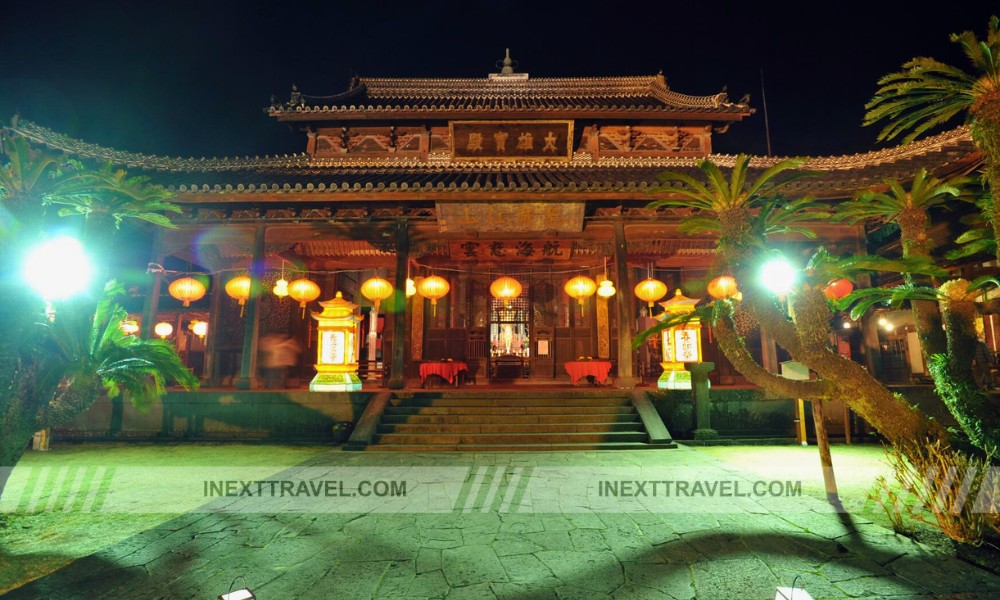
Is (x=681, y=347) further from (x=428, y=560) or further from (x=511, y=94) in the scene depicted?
(x=511, y=94)

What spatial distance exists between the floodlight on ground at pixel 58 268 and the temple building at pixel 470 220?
5930 millimetres

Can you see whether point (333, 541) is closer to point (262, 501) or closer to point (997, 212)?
point (262, 501)

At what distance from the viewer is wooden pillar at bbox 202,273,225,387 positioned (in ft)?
43.2

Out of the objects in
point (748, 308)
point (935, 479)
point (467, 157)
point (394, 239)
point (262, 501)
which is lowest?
point (262, 501)

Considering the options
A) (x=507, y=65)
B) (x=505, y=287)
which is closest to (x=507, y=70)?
(x=507, y=65)

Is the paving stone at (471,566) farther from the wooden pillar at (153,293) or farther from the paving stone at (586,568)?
the wooden pillar at (153,293)

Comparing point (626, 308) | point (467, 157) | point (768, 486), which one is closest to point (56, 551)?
point (768, 486)

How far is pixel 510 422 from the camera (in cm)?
862

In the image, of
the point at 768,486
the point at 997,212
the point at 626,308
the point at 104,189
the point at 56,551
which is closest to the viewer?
the point at 56,551

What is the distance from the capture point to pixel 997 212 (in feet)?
12.6

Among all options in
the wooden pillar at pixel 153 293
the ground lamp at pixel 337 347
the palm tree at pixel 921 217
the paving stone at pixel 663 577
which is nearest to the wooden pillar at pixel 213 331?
the wooden pillar at pixel 153 293

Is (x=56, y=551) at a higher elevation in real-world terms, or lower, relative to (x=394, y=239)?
lower

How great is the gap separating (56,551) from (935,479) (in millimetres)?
7539

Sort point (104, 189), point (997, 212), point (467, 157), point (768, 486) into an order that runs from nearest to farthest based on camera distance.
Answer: point (997, 212) → point (104, 189) → point (768, 486) → point (467, 157)
